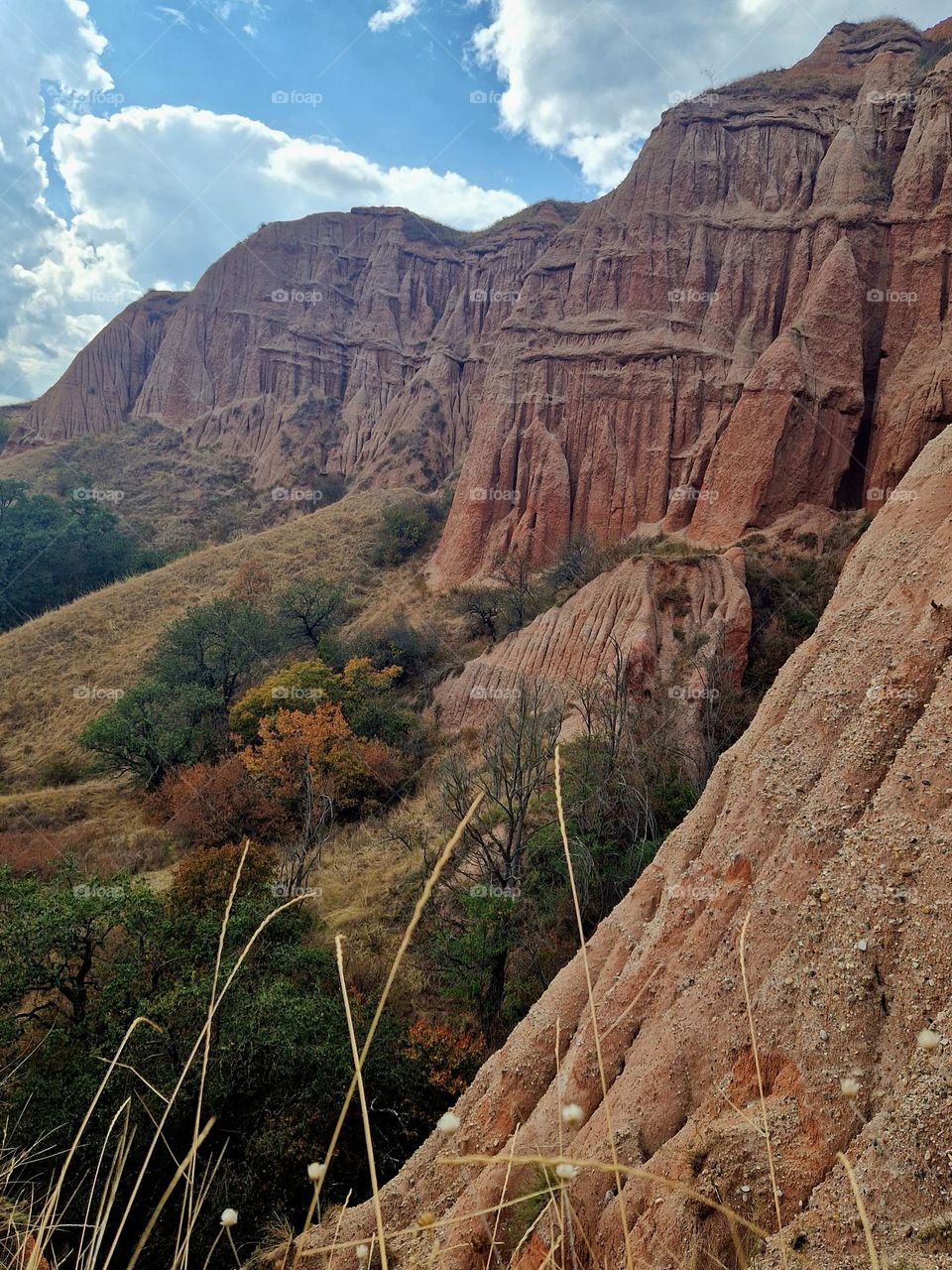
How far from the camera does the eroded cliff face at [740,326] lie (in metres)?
25.9

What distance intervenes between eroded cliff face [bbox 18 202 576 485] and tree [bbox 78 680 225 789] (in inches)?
1190

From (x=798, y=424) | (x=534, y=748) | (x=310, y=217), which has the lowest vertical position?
(x=534, y=748)

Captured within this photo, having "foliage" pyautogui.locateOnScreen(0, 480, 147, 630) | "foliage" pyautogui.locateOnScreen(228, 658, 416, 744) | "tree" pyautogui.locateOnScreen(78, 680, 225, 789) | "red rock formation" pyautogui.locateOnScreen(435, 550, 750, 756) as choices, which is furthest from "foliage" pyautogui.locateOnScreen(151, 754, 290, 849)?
"foliage" pyautogui.locateOnScreen(0, 480, 147, 630)

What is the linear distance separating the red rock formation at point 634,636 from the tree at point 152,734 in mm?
7706

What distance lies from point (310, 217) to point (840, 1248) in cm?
7496

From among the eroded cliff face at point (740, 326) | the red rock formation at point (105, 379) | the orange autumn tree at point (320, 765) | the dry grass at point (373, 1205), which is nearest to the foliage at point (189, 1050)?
the dry grass at point (373, 1205)

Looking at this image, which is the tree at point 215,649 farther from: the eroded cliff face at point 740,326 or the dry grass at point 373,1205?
the dry grass at point 373,1205

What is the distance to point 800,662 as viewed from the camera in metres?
6.09

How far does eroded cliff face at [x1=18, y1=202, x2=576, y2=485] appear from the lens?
53.1 meters

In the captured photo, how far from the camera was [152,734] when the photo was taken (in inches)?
816

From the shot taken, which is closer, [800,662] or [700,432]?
[800,662]

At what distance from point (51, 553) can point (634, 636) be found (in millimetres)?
35034

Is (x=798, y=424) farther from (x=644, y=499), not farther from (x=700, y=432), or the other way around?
(x=644, y=499)

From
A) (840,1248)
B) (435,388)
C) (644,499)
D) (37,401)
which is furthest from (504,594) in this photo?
(37,401)
